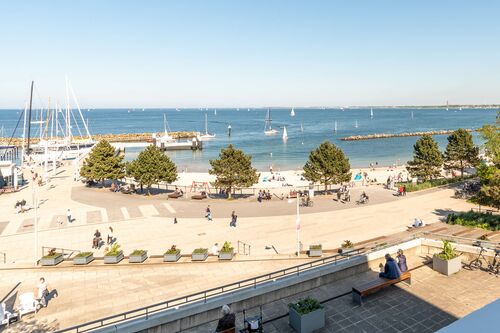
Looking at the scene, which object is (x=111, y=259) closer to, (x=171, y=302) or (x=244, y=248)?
(x=171, y=302)

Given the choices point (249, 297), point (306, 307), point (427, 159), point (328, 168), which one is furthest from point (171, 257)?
point (427, 159)

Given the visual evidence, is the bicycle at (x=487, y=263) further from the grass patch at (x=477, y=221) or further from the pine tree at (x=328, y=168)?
the pine tree at (x=328, y=168)

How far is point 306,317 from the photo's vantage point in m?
10.1

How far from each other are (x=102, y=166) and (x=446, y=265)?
39371 millimetres

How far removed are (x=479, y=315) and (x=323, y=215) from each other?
2490cm

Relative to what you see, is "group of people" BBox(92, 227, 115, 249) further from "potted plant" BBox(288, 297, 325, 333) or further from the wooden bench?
the wooden bench

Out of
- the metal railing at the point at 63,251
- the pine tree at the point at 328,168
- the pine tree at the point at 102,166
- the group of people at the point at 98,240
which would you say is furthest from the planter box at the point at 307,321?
the pine tree at the point at 102,166

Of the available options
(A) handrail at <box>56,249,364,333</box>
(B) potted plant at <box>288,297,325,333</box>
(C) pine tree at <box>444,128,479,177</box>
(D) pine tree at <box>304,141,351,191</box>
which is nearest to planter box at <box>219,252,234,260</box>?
(A) handrail at <box>56,249,364,333</box>

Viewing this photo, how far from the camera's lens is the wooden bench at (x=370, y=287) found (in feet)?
38.4

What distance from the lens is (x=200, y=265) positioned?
744 inches

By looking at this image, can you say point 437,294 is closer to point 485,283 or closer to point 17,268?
point 485,283

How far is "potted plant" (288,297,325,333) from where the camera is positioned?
10.1 meters

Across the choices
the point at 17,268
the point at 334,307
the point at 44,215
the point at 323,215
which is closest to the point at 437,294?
the point at 334,307

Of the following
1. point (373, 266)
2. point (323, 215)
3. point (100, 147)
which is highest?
point (100, 147)
